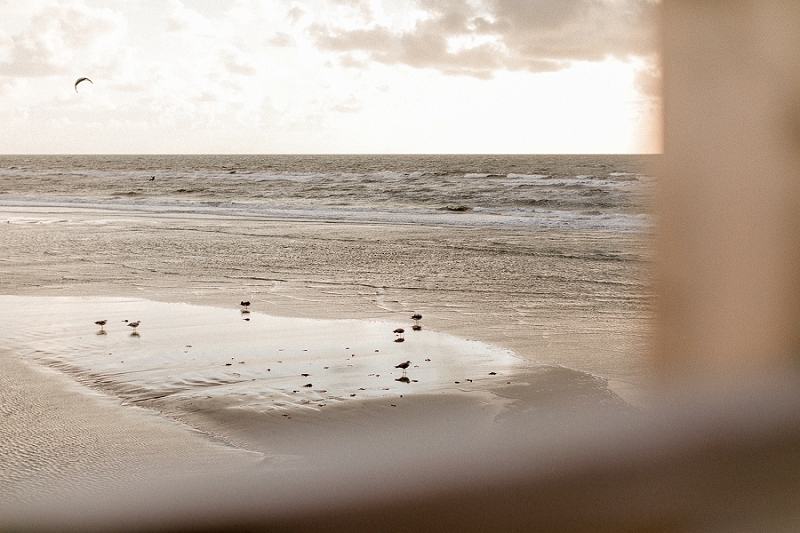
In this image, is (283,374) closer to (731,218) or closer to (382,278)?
(731,218)

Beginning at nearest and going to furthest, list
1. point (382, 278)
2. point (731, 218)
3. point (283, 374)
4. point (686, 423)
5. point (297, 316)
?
1. point (686, 423)
2. point (731, 218)
3. point (283, 374)
4. point (297, 316)
5. point (382, 278)

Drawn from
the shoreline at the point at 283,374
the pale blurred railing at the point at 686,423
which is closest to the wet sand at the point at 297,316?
the shoreline at the point at 283,374

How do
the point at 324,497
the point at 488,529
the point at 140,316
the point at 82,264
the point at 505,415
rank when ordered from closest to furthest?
1. the point at 488,529
2. the point at 324,497
3. the point at 505,415
4. the point at 140,316
5. the point at 82,264

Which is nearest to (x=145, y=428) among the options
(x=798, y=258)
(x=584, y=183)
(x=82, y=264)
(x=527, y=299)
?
(x=798, y=258)

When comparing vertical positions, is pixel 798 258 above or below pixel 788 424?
above

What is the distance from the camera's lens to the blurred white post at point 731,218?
3.43 m

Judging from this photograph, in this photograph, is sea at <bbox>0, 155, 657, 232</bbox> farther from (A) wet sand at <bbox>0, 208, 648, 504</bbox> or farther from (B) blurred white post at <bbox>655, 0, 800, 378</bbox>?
(B) blurred white post at <bbox>655, 0, 800, 378</bbox>

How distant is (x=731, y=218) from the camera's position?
3506 millimetres

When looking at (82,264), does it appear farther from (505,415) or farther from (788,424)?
(788,424)

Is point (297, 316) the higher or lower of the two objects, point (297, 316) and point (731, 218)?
the lower

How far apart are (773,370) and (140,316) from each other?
440 cm

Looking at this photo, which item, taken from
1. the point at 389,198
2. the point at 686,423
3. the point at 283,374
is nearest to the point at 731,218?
the point at 686,423

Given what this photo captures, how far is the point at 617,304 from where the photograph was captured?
6160mm

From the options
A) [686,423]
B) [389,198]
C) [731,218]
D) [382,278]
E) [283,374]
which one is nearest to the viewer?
[686,423]
